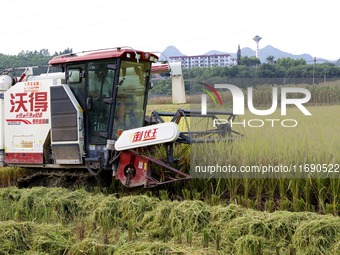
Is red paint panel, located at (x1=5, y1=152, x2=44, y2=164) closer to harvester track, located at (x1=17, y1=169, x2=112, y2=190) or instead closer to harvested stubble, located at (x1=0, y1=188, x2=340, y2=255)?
harvester track, located at (x1=17, y1=169, x2=112, y2=190)

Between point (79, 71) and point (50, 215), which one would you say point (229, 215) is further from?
point (79, 71)

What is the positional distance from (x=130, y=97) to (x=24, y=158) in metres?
2.09

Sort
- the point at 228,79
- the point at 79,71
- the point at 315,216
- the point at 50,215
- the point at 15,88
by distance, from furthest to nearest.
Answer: the point at 15,88 → the point at 79,71 → the point at 228,79 → the point at 50,215 → the point at 315,216

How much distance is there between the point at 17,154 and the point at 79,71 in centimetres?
184

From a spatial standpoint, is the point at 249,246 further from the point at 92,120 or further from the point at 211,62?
the point at 211,62

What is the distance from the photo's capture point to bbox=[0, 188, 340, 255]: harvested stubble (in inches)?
164

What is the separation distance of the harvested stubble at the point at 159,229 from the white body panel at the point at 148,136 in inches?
35.7

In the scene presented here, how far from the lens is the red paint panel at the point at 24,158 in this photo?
796 centimetres

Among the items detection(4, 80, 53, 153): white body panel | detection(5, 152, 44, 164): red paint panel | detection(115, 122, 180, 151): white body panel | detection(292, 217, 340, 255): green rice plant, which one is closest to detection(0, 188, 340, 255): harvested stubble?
detection(292, 217, 340, 255): green rice plant

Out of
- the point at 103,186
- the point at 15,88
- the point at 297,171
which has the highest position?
the point at 15,88

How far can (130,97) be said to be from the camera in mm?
7641

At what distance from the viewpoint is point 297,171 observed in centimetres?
610

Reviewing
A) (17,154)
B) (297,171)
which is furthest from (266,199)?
(17,154)

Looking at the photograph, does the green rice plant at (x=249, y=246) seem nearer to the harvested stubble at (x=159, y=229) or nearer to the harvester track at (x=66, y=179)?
the harvested stubble at (x=159, y=229)
